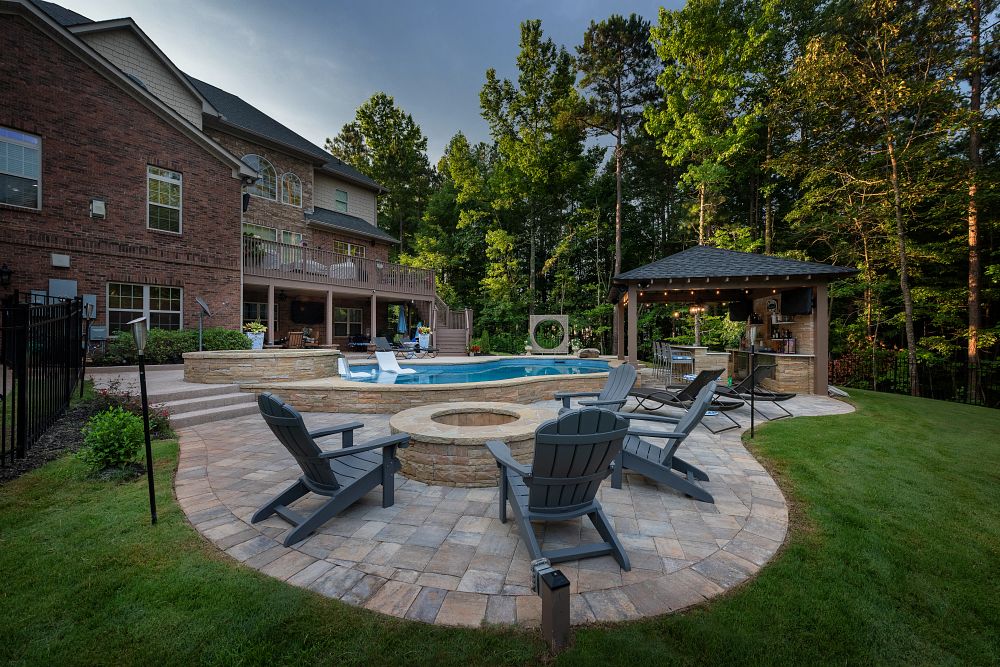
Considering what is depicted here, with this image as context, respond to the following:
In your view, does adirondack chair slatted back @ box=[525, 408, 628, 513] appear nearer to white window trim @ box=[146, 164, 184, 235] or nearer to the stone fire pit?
the stone fire pit

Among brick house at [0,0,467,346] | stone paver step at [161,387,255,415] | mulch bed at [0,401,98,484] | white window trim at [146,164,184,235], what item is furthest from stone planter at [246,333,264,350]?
mulch bed at [0,401,98,484]

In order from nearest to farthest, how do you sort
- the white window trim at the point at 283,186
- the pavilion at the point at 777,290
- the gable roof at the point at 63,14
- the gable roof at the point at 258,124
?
the pavilion at the point at 777,290 < the gable roof at the point at 63,14 < the gable roof at the point at 258,124 < the white window trim at the point at 283,186

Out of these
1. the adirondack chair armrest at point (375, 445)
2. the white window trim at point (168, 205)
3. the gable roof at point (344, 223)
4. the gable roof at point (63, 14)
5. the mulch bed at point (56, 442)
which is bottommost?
the mulch bed at point (56, 442)

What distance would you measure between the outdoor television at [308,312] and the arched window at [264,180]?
4.48 m

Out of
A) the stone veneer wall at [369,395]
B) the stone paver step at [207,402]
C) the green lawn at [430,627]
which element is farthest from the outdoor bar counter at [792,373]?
the stone paver step at [207,402]

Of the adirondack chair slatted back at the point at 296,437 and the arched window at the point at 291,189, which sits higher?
the arched window at the point at 291,189

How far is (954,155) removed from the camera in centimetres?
1153

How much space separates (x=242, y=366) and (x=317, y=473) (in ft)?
20.1

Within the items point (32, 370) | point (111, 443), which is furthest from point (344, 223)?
point (111, 443)

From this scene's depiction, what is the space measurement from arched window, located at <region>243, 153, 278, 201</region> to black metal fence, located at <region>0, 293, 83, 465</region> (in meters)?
11.3

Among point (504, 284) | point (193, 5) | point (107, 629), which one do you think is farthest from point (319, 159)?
point (107, 629)

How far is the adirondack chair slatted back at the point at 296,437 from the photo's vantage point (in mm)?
2750

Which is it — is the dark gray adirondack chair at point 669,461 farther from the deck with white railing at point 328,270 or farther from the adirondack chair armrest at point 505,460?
the deck with white railing at point 328,270

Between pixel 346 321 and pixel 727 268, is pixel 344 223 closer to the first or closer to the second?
pixel 346 321
